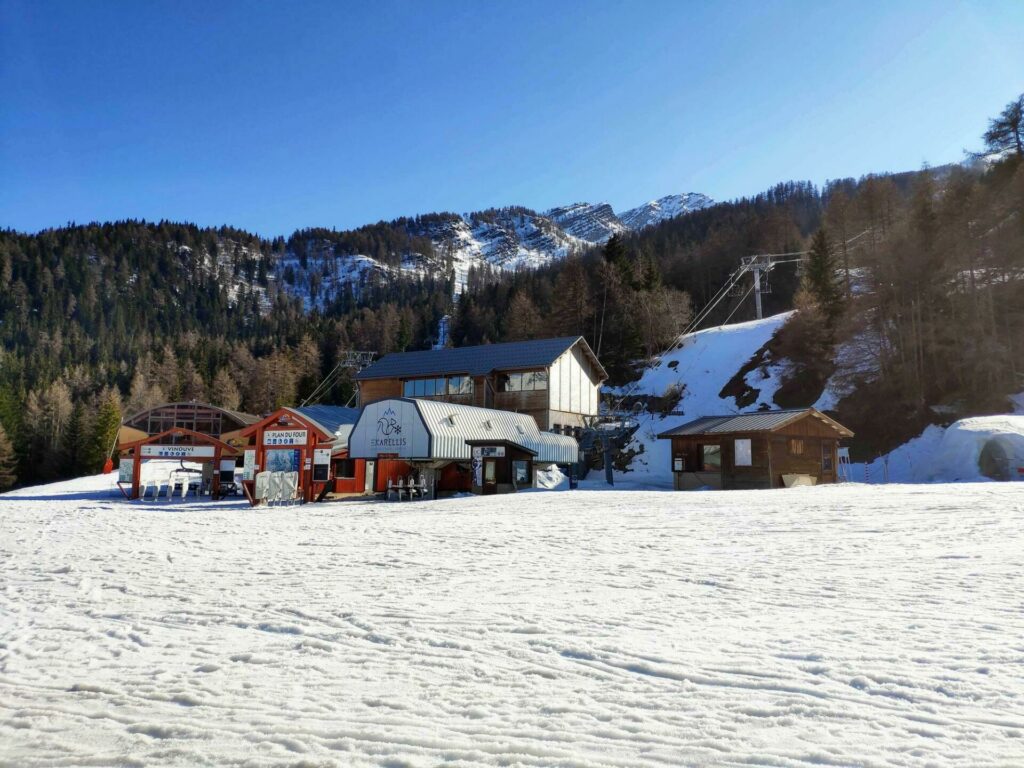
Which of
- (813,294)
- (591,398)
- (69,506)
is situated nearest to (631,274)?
(813,294)

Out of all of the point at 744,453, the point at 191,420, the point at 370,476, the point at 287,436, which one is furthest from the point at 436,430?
the point at 191,420

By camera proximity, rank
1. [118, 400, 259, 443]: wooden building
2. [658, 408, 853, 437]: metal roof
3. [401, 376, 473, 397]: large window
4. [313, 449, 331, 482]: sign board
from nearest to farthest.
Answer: [313, 449, 331, 482]: sign board < [658, 408, 853, 437]: metal roof < [401, 376, 473, 397]: large window < [118, 400, 259, 443]: wooden building

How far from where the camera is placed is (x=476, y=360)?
43875mm

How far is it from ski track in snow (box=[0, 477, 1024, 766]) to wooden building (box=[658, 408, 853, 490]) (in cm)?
1725

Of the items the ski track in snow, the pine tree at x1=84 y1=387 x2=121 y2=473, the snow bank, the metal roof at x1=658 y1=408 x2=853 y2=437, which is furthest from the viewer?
the pine tree at x1=84 y1=387 x2=121 y2=473

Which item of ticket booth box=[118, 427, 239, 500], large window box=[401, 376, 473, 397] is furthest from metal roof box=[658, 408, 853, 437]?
ticket booth box=[118, 427, 239, 500]

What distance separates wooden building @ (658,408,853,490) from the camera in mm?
31734

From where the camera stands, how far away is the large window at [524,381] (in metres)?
42.2

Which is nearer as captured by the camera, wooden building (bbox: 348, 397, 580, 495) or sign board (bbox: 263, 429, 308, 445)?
sign board (bbox: 263, 429, 308, 445)

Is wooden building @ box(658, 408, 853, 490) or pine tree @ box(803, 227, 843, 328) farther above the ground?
pine tree @ box(803, 227, 843, 328)

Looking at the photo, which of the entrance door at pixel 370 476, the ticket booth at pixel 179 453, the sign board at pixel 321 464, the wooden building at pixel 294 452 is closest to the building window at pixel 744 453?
the entrance door at pixel 370 476

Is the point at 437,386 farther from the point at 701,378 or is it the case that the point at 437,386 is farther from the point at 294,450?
the point at 701,378

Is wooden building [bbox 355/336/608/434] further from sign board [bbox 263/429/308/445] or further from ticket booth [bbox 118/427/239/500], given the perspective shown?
sign board [bbox 263/429/308/445]

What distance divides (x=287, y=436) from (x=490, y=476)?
8.73m
